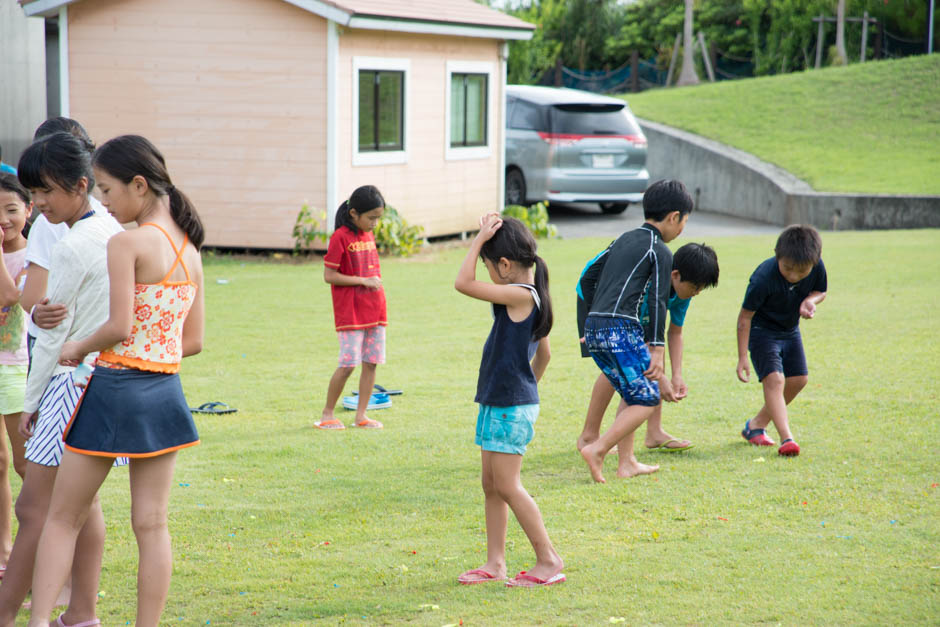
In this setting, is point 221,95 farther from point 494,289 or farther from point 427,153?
point 494,289

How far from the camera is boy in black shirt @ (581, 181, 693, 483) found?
5312 millimetres

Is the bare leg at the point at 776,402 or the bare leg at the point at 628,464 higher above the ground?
the bare leg at the point at 776,402

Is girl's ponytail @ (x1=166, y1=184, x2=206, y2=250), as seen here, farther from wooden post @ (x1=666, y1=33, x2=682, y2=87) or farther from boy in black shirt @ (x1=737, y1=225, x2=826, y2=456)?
wooden post @ (x1=666, y1=33, x2=682, y2=87)

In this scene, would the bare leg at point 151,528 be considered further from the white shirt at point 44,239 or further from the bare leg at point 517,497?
the bare leg at point 517,497

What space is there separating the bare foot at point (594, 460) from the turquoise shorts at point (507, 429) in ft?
4.60

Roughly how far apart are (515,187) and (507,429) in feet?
52.9

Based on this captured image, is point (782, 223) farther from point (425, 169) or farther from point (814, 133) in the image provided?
point (425, 169)

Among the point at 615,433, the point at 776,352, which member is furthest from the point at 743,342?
the point at 615,433

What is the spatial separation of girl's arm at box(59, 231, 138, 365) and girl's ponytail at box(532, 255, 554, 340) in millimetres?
1623

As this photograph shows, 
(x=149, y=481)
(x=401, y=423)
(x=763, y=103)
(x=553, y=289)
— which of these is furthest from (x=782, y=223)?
(x=149, y=481)

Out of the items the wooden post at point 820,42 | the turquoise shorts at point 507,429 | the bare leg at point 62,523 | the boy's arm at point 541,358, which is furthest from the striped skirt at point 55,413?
the wooden post at point 820,42

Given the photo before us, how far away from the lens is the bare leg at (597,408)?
612cm

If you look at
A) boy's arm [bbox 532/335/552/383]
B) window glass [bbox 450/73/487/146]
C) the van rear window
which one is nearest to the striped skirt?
boy's arm [bbox 532/335/552/383]

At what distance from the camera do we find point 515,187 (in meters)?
20.0
